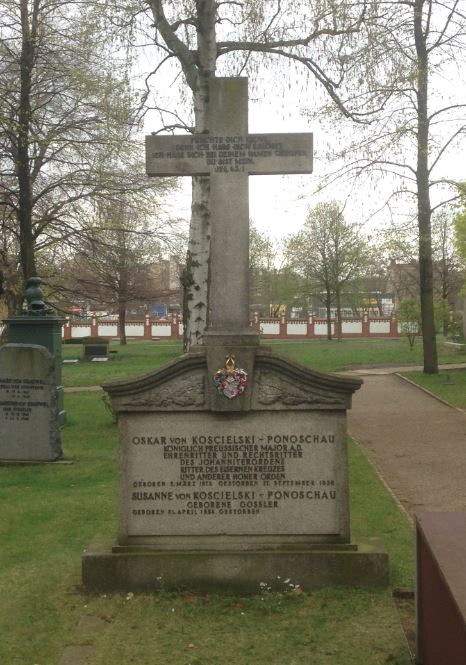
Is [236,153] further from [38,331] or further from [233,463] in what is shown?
[38,331]

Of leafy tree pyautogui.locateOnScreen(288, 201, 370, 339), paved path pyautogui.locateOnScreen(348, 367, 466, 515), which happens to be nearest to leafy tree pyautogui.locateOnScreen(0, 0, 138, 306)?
paved path pyautogui.locateOnScreen(348, 367, 466, 515)

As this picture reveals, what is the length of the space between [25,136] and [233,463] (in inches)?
568

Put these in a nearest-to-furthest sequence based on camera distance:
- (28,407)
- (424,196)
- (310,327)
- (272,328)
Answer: (28,407), (424,196), (310,327), (272,328)

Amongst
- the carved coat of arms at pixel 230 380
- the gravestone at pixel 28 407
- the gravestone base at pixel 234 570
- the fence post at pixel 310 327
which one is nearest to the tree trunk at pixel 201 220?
the gravestone at pixel 28 407

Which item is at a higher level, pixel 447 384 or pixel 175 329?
pixel 175 329

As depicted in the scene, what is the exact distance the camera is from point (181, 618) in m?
4.98

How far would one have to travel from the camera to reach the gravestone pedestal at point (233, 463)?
5508mm

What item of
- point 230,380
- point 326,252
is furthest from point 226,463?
point 326,252

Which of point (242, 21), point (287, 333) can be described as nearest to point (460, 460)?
point (242, 21)

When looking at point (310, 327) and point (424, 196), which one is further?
point (310, 327)

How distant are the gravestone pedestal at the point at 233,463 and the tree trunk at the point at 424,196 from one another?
13.8 meters

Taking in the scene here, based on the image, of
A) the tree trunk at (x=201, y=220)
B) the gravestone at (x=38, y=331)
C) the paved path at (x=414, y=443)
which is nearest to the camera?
the paved path at (x=414, y=443)

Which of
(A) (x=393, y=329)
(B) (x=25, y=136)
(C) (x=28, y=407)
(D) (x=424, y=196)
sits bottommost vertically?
(C) (x=28, y=407)

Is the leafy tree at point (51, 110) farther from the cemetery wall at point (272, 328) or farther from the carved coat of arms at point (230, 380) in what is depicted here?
the cemetery wall at point (272, 328)
